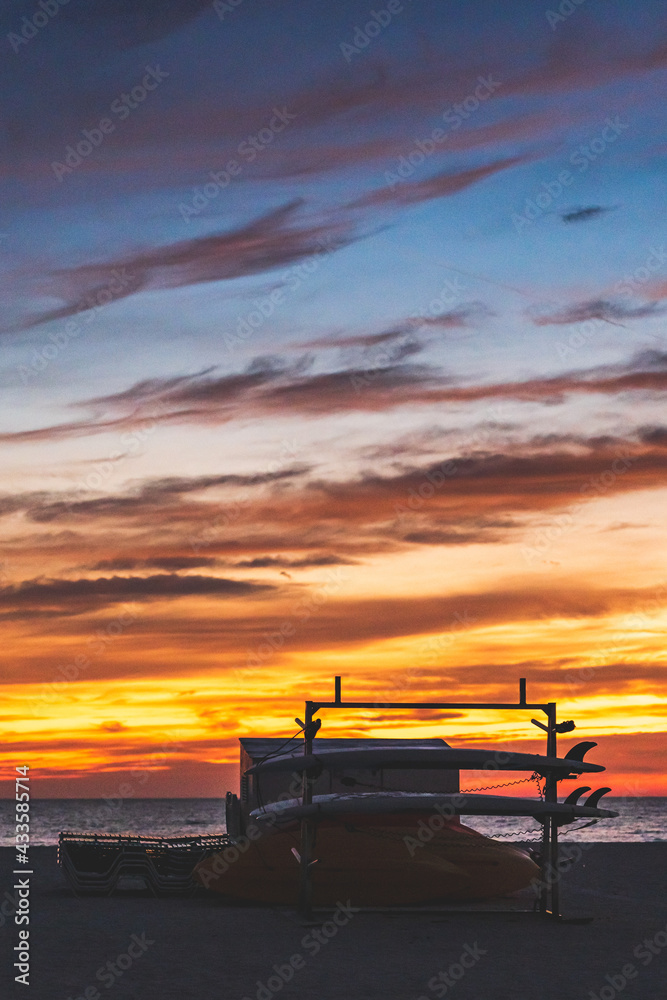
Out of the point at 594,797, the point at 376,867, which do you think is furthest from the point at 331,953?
the point at 594,797

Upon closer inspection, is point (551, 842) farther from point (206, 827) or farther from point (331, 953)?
point (206, 827)

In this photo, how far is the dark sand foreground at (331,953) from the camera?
11789 millimetres

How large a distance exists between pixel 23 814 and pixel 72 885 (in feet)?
22.7

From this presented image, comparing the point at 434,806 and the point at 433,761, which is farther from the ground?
the point at 433,761

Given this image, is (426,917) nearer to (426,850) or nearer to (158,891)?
(426,850)

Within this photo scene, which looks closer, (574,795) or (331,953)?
(331,953)

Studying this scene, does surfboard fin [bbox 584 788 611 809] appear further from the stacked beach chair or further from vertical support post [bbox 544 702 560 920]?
the stacked beach chair

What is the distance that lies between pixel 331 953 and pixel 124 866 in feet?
27.5

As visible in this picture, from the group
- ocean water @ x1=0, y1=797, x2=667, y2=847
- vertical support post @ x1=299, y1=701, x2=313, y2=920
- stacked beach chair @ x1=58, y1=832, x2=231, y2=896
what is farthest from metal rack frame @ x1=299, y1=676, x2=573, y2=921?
ocean water @ x1=0, y1=797, x2=667, y2=847

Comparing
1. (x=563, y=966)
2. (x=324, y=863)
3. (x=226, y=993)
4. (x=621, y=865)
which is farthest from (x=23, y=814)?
(x=621, y=865)

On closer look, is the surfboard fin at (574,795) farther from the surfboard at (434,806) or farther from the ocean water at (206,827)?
the ocean water at (206,827)

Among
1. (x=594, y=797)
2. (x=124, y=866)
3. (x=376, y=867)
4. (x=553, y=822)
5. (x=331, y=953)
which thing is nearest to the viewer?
Answer: (x=331, y=953)

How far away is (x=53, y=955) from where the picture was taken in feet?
44.7

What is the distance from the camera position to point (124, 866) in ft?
70.4
